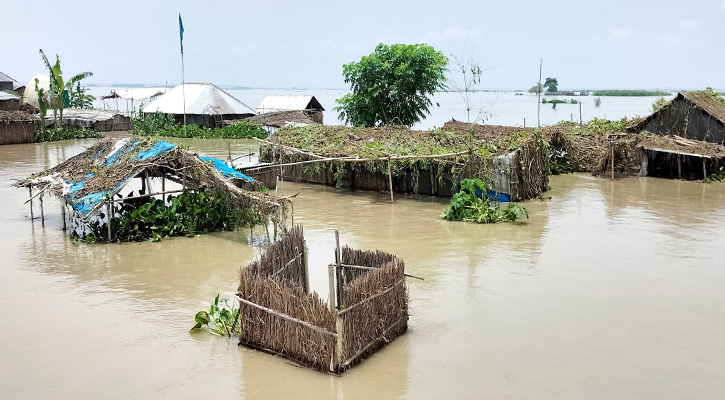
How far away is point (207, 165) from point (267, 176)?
564 cm

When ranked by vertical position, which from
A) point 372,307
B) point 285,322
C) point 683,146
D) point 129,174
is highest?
point 683,146

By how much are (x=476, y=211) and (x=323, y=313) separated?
854cm

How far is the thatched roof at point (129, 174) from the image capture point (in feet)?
39.9

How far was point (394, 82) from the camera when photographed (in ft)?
92.8

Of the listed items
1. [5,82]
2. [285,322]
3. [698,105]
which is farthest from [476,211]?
[5,82]

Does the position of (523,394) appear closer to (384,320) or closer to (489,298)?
(384,320)

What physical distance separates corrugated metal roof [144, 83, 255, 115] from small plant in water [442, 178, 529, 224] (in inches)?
948

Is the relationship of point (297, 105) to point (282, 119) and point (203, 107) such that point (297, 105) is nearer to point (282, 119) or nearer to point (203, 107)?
point (203, 107)

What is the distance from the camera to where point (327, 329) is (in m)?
6.74

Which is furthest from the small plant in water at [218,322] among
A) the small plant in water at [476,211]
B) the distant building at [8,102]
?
the distant building at [8,102]

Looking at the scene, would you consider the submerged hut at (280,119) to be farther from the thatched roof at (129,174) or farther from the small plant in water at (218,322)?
the small plant in water at (218,322)

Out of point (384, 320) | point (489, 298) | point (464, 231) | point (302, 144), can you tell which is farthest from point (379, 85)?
point (384, 320)

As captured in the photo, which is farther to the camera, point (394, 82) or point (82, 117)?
point (82, 117)

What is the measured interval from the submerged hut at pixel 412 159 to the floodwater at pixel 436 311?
4.62 ft
